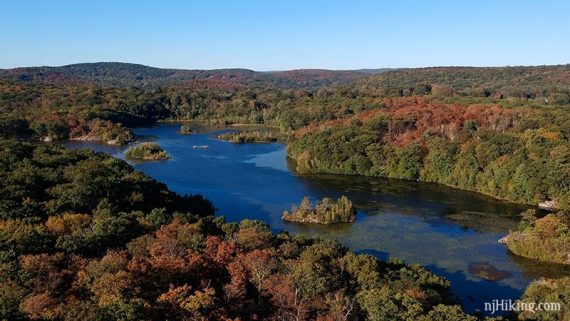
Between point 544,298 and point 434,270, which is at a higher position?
point 544,298

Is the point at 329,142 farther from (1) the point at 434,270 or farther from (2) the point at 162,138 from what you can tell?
(2) the point at 162,138

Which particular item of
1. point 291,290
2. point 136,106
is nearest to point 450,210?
point 291,290

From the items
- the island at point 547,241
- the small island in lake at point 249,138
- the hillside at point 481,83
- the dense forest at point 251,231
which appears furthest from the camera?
the hillside at point 481,83

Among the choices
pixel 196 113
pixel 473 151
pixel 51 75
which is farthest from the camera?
pixel 51 75

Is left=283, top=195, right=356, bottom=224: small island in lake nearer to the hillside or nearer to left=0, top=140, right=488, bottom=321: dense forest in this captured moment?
left=0, top=140, right=488, bottom=321: dense forest

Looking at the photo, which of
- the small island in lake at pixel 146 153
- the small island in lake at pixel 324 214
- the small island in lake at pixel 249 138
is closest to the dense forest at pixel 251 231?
the small island in lake at pixel 324 214

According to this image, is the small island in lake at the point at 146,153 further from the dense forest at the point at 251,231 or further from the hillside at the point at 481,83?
the hillside at the point at 481,83
